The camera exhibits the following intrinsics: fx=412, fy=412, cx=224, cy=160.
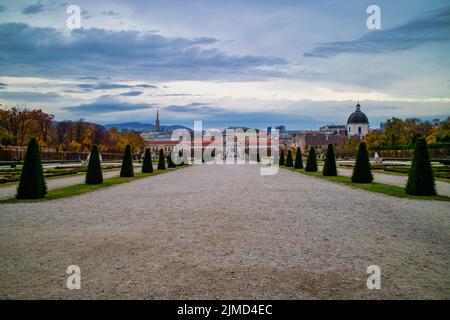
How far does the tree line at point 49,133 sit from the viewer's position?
198 feet

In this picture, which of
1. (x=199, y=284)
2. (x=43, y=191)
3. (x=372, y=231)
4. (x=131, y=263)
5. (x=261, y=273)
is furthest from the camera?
(x=43, y=191)

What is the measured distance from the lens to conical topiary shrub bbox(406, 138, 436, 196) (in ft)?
50.5

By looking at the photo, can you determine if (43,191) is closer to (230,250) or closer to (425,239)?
(230,250)

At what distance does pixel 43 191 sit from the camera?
15.2 m

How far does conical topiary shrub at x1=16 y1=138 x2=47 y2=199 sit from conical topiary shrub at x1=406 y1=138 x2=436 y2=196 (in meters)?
13.8

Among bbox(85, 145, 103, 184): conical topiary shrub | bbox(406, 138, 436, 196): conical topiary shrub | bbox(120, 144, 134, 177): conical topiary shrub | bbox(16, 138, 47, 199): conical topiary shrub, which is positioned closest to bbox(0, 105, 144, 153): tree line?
bbox(120, 144, 134, 177): conical topiary shrub

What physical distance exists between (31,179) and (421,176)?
1440cm

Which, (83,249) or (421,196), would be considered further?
(421,196)

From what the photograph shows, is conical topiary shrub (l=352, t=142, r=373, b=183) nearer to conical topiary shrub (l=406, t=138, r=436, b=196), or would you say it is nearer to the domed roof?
conical topiary shrub (l=406, t=138, r=436, b=196)

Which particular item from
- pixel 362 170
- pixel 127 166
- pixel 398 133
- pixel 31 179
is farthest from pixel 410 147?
pixel 31 179

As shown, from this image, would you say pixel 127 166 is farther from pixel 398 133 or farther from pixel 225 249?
pixel 398 133

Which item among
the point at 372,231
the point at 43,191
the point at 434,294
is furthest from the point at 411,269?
the point at 43,191
